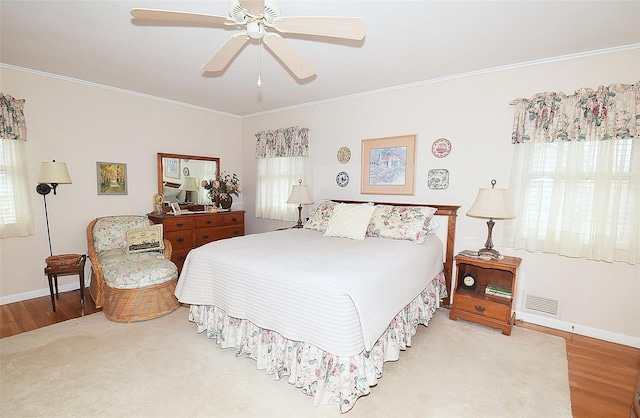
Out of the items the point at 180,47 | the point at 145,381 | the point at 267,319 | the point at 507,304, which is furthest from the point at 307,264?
the point at 180,47

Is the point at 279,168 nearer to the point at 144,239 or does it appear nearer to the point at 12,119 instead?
the point at 144,239

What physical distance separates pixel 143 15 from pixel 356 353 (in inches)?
87.6

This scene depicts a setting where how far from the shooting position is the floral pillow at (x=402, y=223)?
10.1 ft

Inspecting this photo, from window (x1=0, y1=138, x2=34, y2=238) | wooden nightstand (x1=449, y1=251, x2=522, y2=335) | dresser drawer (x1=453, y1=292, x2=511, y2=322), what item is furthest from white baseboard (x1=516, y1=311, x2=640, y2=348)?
window (x1=0, y1=138, x2=34, y2=238)

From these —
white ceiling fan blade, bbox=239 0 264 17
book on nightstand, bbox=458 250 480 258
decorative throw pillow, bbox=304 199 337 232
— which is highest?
white ceiling fan blade, bbox=239 0 264 17

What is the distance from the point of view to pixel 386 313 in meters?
2.03

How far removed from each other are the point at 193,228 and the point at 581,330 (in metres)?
4.72

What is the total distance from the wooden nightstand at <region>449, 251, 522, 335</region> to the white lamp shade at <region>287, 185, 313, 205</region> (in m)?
2.08

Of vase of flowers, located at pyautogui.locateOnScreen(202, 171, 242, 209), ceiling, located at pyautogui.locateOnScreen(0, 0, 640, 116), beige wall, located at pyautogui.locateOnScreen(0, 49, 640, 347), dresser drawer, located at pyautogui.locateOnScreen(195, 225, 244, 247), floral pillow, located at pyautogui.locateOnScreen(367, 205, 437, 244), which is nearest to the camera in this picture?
ceiling, located at pyautogui.locateOnScreen(0, 0, 640, 116)

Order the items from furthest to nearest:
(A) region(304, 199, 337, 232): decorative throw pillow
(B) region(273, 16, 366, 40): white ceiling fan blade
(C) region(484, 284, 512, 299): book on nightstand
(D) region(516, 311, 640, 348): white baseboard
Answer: (A) region(304, 199, 337, 232): decorative throw pillow
(C) region(484, 284, 512, 299): book on nightstand
(D) region(516, 311, 640, 348): white baseboard
(B) region(273, 16, 366, 40): white ceiling fan blade

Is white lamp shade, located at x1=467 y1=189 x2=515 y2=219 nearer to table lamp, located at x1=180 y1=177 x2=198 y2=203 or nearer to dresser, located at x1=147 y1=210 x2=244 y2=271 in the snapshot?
dresser, located at x1=147 y1=210 x2=244 y2=271

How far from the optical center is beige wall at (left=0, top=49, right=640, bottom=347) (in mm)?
2789

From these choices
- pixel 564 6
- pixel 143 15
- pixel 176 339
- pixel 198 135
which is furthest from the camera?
pixel 198 135

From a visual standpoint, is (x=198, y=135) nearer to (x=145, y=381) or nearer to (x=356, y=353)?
(x=145, y=381)
